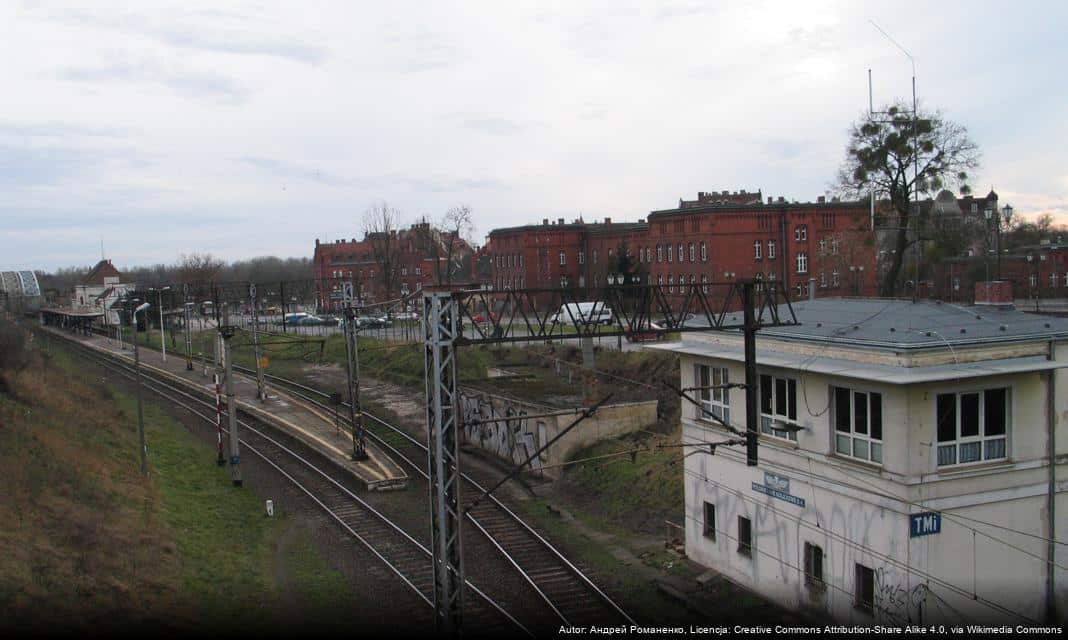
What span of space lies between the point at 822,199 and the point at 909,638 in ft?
160

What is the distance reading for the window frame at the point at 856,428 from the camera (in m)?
12.8

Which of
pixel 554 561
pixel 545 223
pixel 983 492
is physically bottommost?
pixel 554 561

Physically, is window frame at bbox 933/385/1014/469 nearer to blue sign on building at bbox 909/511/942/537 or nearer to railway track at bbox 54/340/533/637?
blue sign on building at bbox 909/511/942/537

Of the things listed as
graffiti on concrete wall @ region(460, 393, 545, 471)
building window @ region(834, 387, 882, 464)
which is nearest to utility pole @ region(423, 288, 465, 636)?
building window @ region(834, 387, 882, 464)

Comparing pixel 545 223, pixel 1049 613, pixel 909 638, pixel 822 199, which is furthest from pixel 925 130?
pixel 545 223

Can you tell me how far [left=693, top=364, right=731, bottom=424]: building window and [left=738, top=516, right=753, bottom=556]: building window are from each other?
1.90m

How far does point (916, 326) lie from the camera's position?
13.3 meters

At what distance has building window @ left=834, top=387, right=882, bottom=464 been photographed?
1284cm

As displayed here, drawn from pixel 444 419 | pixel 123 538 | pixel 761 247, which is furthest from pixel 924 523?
pixel 761 247

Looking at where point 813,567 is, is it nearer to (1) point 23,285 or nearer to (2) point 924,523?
(2) point 924,523

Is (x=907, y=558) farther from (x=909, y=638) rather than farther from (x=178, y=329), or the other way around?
(x=178, y=329)

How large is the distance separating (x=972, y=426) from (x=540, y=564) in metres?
8.49

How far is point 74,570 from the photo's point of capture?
1384 cm

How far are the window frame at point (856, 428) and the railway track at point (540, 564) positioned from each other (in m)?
4.53
